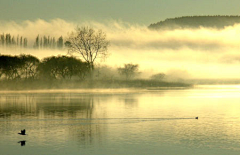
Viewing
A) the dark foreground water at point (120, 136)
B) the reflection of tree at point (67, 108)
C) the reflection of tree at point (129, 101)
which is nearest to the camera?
the dark foreground water at point (120, 136)

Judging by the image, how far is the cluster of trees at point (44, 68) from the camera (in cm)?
15300

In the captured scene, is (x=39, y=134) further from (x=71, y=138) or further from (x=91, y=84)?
(x=91, y=84)

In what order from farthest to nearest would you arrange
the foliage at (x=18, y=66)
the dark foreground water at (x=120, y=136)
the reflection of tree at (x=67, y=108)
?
the foliage at (x=18, y=66)
the reflection of tree at (x=67, y=108)
the dark foreground water at (x=120, y=136)

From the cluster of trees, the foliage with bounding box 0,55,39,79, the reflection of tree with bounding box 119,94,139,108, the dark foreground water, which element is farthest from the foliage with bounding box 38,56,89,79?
the dark foreground water

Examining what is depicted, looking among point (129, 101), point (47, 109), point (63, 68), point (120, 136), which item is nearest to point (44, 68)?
point (63, 68)

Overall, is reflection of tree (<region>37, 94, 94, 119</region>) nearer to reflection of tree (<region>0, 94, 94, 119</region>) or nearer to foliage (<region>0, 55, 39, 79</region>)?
reflection of tree (<region>0, 94, 94, 119</region>)

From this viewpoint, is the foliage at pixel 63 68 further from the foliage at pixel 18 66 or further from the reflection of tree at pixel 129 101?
the reflection of tree at pixel 129 101

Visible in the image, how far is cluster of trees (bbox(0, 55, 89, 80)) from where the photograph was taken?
15300cm

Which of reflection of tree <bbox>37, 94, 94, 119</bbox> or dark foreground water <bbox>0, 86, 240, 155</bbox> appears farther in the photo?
reflection of tree <bbox>37, 94, 94, 119</bbox>

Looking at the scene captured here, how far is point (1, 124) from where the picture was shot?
47500 mm

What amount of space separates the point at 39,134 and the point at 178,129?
15254 millimetres

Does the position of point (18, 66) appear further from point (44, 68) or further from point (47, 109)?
point (47, 109)

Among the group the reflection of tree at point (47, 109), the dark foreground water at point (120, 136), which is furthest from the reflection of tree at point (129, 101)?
the dark foreground water at point (120, 136)

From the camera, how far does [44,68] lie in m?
155
